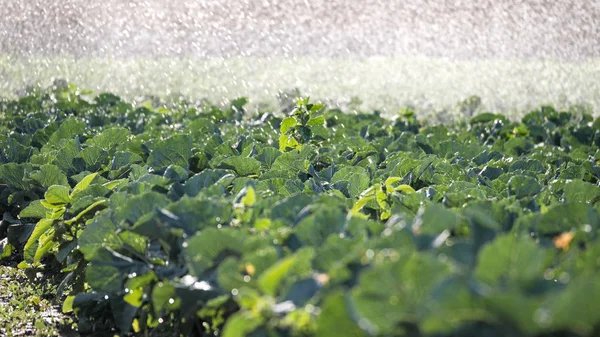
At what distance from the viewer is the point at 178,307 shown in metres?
2.75

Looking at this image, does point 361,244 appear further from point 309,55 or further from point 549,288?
point 309,55

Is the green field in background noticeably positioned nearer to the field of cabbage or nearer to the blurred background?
the blurred background

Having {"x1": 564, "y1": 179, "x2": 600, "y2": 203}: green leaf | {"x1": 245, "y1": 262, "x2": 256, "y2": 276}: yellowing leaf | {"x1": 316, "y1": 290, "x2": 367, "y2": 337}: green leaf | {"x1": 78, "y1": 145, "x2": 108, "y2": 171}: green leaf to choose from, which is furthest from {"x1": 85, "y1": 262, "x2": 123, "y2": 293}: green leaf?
{"x1": 78, "y1": 145, "x2": 108, "y2": 171}: green leaf

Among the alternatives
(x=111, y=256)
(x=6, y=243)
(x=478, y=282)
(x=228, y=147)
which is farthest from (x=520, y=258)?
(x=6, y=243)

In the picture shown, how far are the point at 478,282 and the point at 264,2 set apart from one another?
16752mm

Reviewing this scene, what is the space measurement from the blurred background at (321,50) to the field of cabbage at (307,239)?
6835 millimetres

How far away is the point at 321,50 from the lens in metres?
20.9

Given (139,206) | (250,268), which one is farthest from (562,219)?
(139,206)

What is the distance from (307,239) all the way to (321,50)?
61.7 ft

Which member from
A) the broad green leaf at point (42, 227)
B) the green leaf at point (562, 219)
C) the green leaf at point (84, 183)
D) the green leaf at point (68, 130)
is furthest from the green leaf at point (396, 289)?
the green leaf at point (68, 130)

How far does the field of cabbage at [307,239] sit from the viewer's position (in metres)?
1.67

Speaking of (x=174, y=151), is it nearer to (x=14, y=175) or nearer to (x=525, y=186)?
(x=14, y=175)

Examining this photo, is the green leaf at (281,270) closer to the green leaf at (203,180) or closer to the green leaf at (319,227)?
the green leaf at (319,227)

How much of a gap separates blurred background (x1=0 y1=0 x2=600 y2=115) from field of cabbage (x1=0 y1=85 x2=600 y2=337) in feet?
22.4
